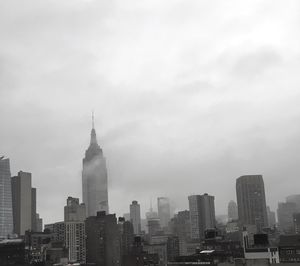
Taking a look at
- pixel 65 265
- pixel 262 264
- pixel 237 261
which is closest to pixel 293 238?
pixel 65 265

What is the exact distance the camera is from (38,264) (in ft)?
652

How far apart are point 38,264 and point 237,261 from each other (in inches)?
4944

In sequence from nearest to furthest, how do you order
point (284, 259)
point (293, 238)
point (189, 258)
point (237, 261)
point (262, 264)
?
point (262, 264)
point (237, 261)
point (284, 259)
point (189, 258)
point (293, 238)

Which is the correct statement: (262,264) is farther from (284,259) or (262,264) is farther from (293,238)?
(293,238)

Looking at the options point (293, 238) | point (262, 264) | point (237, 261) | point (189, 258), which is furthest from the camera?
point (293, 238)

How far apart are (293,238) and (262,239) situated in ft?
171

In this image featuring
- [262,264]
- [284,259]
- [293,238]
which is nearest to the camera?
[262,264]

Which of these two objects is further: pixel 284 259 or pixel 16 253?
pixel 16 253

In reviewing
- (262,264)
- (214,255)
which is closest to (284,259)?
(214,255)

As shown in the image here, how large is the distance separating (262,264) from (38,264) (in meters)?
143

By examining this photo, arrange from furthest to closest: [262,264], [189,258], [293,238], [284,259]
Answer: [293,238]
[189,258]
[284,259]
[262,264]

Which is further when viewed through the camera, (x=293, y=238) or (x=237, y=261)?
(x=293, y=238)

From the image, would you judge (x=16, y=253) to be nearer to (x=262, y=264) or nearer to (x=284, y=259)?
(x=284, y=259)

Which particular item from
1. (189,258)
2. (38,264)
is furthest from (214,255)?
(38,264)
